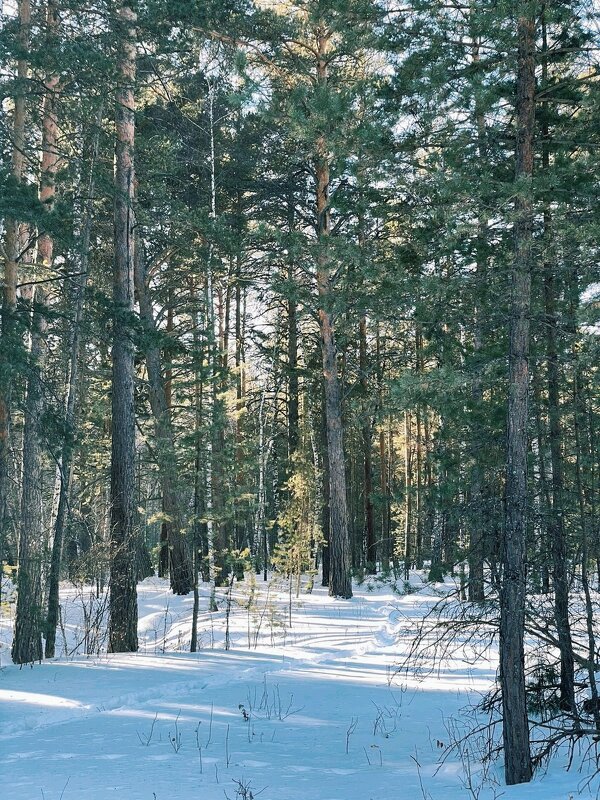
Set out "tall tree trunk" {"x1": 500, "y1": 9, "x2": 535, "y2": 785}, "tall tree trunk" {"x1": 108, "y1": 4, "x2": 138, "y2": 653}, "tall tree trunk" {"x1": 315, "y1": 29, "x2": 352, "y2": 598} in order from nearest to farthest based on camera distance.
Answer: "tall tree trunk" {"x1": 500, "y1": 9, "x2": 535, "y2": 785} → "tall tree trunk" {"x1": 108, "y1": 4, "x2": 138, "y2": 653} → "tall tree trunk" {"x1": 315, "y1": 29, "x2": 352, "y2": 598}

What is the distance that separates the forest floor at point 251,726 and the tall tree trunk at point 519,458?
491 millimetres

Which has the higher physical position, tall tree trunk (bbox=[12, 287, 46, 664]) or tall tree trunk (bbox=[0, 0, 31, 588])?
tall tree trunk (bbox=[0, 0, 31, 588])

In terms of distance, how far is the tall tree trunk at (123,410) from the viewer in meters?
12.1

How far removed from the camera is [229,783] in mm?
6055

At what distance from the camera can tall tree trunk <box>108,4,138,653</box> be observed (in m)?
12.1

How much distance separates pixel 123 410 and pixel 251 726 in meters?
6.17

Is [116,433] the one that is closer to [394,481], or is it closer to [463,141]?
[463,141]

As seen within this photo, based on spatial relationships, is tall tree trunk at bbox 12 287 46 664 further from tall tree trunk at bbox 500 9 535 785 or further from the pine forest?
tall tree trunk at bbox 500 9 535 785

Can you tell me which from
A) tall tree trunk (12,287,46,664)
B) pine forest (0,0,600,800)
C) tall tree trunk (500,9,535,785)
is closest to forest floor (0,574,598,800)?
pine forest (0,0,600,800)

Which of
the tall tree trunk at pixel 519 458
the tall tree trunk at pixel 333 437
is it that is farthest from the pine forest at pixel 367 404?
the tall tree trunk at pixel 333 437

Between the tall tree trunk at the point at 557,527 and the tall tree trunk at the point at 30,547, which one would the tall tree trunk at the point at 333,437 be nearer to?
the tall tree trunk at the point at 30,547

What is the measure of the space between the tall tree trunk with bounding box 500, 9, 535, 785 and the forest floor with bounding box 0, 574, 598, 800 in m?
0.49

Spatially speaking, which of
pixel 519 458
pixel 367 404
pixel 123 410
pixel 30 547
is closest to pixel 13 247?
pixel 123 410

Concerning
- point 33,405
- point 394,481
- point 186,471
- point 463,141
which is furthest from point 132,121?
point 394,481
